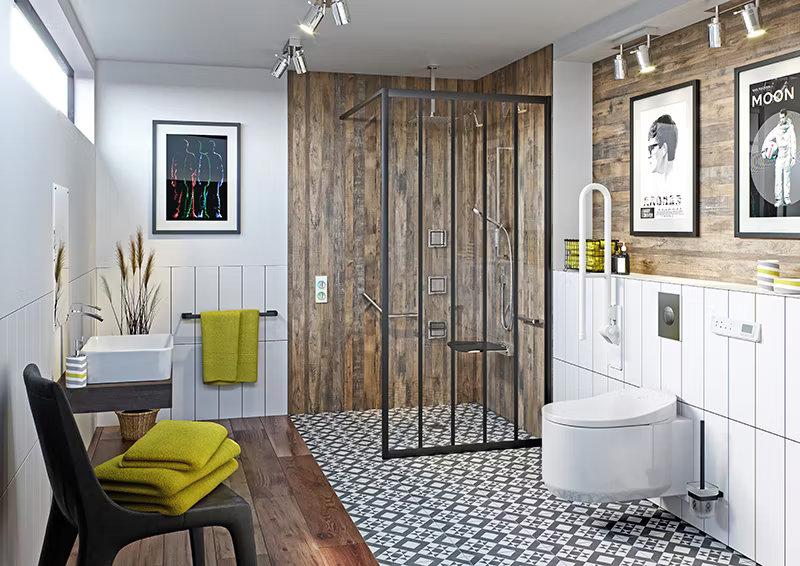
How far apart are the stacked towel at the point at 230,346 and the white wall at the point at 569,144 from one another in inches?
84.4

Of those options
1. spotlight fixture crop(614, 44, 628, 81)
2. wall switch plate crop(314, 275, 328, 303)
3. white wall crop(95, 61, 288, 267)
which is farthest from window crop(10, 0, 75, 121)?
spotlight fixture crop(614, 44, 628, 81)

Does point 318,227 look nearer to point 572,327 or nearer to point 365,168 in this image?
point 365,168

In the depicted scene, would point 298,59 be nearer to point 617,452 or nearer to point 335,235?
point 335,235

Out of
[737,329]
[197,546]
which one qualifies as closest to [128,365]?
[197,546]

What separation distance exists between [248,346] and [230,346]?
127 mm

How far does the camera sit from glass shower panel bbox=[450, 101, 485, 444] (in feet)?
14.4

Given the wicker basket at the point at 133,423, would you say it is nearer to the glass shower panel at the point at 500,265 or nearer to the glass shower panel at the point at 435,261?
the glass shower panel at the point at 435,261

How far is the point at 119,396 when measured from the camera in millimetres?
3281

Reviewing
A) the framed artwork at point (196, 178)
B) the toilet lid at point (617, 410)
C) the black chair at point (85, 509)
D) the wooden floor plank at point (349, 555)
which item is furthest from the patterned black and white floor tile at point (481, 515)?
the framed artwork at point (196, 178)

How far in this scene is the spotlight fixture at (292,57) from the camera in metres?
4.31

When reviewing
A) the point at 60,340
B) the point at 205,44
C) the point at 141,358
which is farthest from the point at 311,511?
the point at 205,44

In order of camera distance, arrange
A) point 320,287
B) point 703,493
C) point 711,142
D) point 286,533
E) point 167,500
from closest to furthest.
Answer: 1. point 167,500
2. point 703,493
3. point 286,533
4. point 711,142
5. point 320,287

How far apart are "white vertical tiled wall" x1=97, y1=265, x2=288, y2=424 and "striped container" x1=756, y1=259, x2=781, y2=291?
3274 mm

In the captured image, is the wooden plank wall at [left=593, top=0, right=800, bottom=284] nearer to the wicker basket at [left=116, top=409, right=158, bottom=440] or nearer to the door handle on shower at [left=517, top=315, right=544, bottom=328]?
the door handle on shower at [left=517, top=315, right=544, bottom=328]
